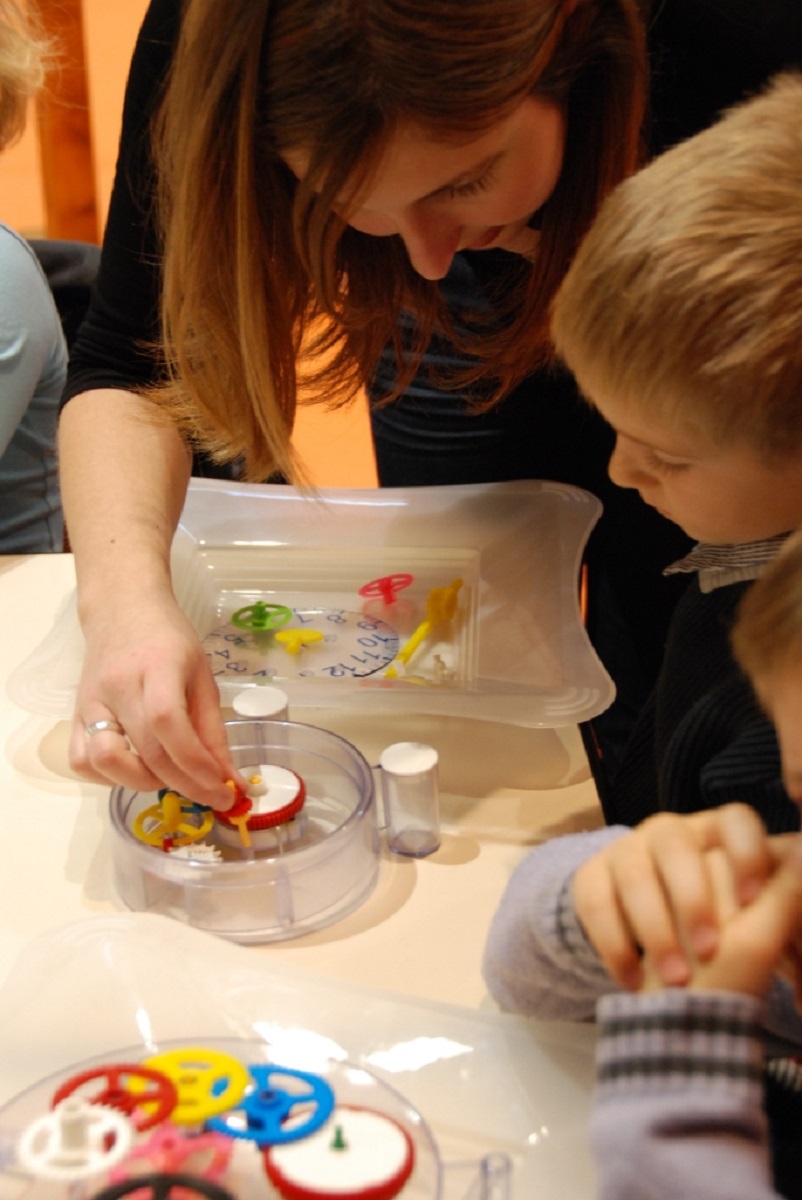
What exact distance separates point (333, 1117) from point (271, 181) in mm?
523

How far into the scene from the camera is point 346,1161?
1.71 feet

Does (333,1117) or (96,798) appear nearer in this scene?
(333,1117)

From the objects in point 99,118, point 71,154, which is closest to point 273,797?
point 71,154

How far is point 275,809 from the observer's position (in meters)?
0.77

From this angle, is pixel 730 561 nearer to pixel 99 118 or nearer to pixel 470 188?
pixel 470 188

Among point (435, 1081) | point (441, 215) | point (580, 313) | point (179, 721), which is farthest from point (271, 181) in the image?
point (435, 1081)

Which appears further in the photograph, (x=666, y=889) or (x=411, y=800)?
(x=411, y=800)

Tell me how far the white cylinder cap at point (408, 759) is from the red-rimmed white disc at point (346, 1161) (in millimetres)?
263

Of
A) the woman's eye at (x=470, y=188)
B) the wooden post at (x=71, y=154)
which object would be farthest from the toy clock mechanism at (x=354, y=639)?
the wooden post at (x=71, y=154)

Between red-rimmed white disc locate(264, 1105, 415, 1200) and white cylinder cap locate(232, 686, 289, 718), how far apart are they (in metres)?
0.34

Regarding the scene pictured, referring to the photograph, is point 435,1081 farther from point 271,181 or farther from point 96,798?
point 271,181

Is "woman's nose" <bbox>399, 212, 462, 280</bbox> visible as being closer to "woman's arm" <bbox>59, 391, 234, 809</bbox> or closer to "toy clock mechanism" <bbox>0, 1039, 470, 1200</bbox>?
"woman's arm" <bbox>59, 391, 234, 809</bbox>

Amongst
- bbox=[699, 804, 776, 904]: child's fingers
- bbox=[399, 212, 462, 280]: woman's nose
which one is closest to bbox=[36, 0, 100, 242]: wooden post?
bbox=[399, 212, 462, 280]: woman's nose

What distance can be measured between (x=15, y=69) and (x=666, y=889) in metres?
1.13
